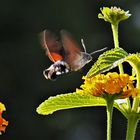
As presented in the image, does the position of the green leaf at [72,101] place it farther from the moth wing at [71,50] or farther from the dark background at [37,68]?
the dark background at [37,68]

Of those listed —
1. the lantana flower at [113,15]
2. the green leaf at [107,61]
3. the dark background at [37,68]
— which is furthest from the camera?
the dark background at [37,68]

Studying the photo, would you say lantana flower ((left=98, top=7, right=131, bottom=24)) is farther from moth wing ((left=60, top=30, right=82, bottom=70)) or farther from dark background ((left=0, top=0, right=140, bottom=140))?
dark background ((left=0, top=0, right=140, bottom=140))

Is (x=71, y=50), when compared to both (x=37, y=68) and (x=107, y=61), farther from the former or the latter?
(x=37, y=68)

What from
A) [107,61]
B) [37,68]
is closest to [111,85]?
[107,61]

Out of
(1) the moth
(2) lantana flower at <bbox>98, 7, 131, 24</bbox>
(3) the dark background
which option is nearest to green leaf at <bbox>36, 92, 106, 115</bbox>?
(1) the moth

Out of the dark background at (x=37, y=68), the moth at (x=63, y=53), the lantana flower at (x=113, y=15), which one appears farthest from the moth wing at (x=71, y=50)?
the dark background at (x=37, y=68)
